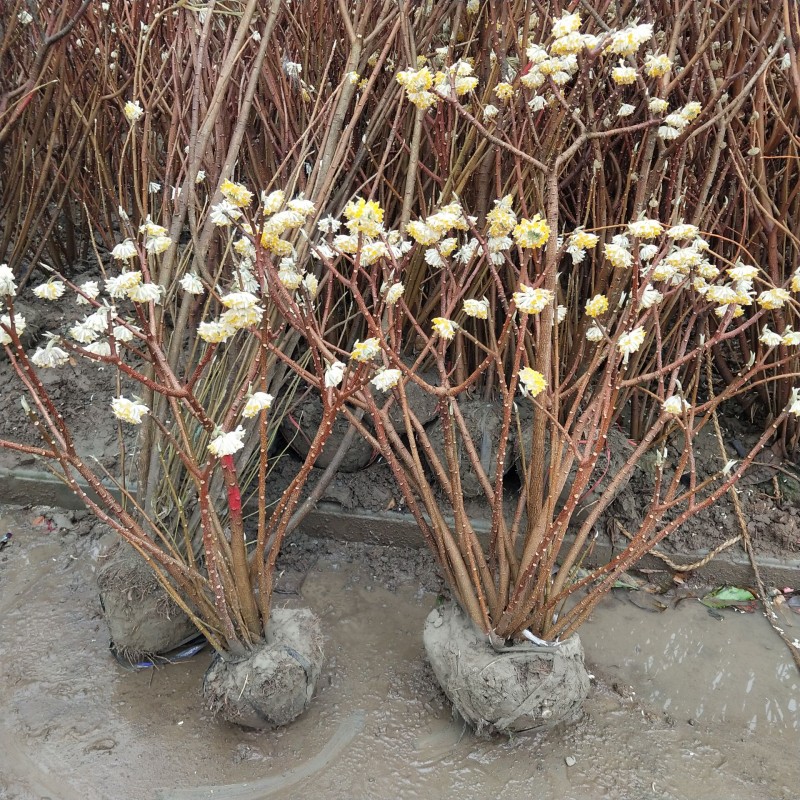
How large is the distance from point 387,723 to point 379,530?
782 mm

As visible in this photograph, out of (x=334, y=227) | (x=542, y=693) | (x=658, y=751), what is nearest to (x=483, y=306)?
(x=334, y=227)

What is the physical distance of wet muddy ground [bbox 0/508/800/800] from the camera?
1.63 metres

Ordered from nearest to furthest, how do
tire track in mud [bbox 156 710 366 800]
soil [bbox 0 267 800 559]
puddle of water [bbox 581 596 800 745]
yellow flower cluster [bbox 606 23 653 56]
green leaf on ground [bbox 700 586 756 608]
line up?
yellow flower cluster [bbox 606 23 653 56] → tire track in mud [bbox 156 710 366 800] → puddle of water [bbox 581 596 800 745] → green leaf on ground [bbox 700 586 756 608] → soil [bbox 0 267 800 559]

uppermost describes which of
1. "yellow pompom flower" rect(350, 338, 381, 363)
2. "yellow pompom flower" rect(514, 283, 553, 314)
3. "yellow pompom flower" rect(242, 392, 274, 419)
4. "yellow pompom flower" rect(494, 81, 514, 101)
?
"yellow pompom flower" rect(494, 81, 514, 101)

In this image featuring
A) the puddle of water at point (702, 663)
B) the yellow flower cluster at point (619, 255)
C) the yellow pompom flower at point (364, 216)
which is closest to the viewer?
Result: the yellow pompom flower at point (364, 216)

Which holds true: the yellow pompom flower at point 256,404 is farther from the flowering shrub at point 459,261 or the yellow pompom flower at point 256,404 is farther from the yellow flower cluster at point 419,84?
the yellow flower cluster at point 419,84

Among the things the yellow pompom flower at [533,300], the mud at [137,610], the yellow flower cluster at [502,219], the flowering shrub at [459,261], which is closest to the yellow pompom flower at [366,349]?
the flowering shrub at [459,261]

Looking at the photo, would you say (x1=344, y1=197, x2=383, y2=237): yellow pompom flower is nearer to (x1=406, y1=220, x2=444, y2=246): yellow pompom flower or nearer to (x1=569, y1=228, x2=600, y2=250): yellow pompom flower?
(x1=406, y1=220, x2=444, y2=246): yellow pompom flower

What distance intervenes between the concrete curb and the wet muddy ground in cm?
18

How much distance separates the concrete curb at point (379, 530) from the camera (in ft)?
7.45

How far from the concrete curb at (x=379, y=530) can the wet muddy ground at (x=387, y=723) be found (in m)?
0.18

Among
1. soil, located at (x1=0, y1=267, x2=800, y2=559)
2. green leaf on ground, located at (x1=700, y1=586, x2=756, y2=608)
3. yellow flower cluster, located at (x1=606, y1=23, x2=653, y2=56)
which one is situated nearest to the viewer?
yellow flower cluster, located at (x1=606, y1=23, x2=653, y2=56)

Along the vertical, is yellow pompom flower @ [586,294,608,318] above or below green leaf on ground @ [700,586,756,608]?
above

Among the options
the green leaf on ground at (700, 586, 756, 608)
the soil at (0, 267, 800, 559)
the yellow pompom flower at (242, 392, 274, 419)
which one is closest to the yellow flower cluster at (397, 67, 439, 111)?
the yellow pompom flower at (242, 392, 274, 419)
